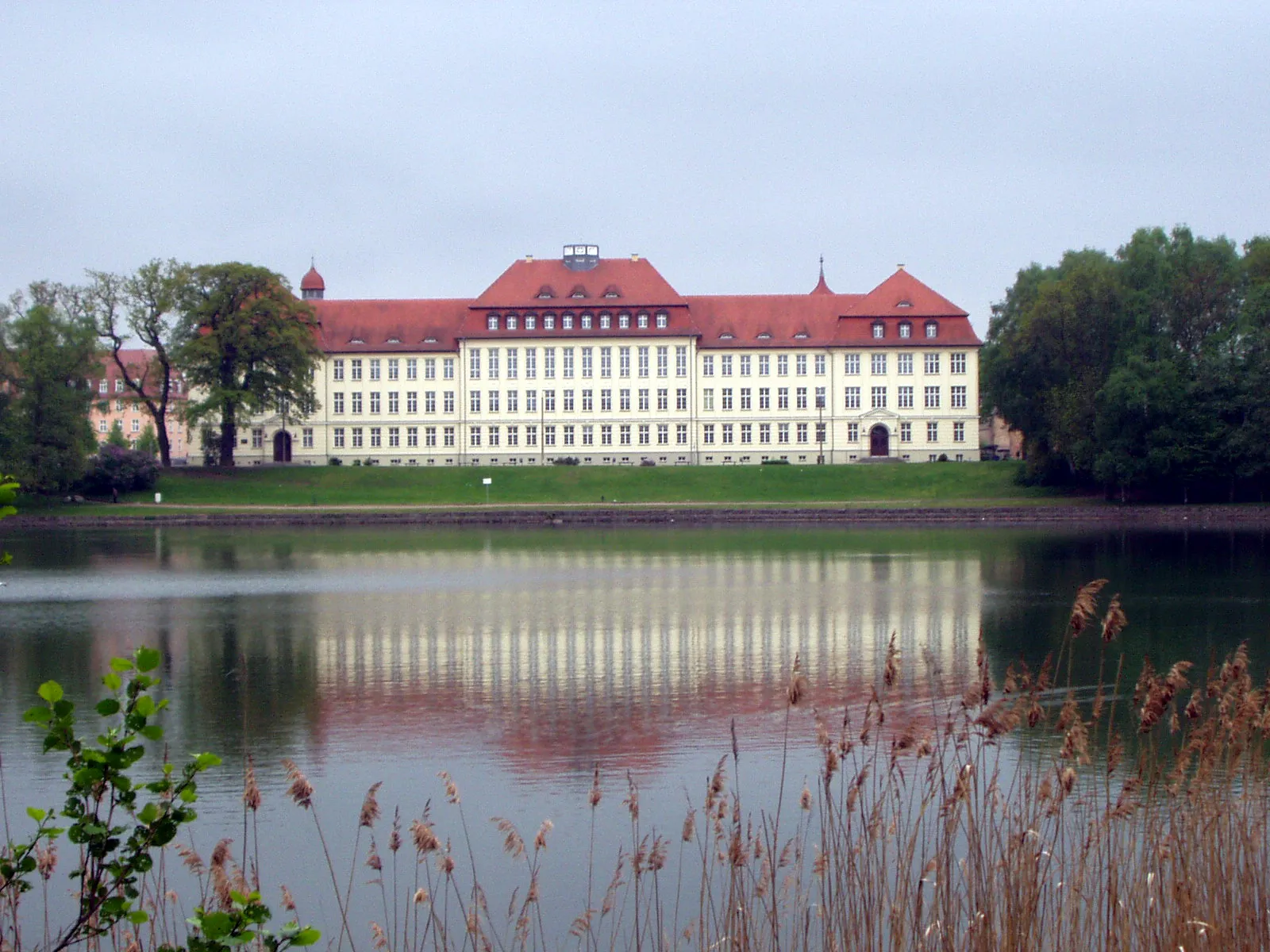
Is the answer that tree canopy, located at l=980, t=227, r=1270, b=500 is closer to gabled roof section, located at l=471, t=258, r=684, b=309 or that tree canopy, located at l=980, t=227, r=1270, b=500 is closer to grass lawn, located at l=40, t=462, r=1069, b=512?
→ grass lawn, located at l=40, t=462, r=1069, b=512

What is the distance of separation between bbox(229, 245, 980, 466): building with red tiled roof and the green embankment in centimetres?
1337

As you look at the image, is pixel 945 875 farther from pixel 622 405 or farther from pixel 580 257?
pixel 580 257

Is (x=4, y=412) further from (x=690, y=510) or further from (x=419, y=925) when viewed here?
(x=419, y=925)

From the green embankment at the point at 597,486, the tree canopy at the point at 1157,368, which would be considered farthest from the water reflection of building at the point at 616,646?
the green embankment at the point at 597,486

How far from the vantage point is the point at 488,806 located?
12.4 m

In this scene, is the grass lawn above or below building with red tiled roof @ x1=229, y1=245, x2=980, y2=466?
below

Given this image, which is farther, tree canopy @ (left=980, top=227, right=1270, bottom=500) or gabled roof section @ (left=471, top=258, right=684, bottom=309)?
gabled roof section @ (left=471, top=258, right=684, bottom=309)

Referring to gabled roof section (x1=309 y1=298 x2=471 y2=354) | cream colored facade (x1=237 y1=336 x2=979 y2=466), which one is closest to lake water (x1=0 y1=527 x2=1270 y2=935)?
cream colored facade (x1=237 y1=336 x2=979 y2=466)

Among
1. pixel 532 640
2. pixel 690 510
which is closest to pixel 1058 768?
pixel 532 640

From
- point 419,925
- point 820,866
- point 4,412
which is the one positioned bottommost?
point 419,925

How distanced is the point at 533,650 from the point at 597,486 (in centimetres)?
5470

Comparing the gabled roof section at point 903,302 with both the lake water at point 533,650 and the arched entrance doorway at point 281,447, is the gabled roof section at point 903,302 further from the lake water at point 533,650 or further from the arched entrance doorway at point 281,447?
the lake water at point 533,650

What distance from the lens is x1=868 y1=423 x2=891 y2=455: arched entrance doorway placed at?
93.5m

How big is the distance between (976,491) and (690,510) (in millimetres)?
17305
